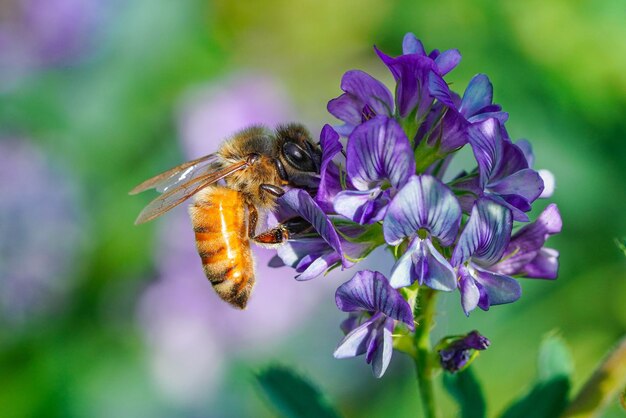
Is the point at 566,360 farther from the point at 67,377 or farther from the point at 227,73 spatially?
the point at 227,73

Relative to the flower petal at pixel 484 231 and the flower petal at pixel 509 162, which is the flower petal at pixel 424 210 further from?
the flower petal at pixel 509 162

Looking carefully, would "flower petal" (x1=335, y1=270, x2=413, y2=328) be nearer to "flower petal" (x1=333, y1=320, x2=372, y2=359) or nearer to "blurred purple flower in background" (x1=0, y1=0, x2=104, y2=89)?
"flower petal" (x1=333, y1=320, x2=372, y2=359)

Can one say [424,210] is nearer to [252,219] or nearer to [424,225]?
[424,225]

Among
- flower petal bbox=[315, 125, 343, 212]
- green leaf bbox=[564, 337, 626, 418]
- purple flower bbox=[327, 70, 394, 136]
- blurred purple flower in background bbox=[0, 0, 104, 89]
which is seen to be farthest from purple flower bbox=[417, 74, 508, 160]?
blurred purple flower in background bbox=[0, 0, 104, 89]

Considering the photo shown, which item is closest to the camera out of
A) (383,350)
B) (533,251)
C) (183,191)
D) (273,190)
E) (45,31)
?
(383,350)

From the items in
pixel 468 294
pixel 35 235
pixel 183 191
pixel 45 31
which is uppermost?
pixel 45 31

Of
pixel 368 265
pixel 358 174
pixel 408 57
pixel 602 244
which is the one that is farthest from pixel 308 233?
pixel 602 244

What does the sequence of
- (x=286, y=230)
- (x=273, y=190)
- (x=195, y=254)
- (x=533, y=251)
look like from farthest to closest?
(x=195, y=254)
(x=273, y=190)
(x=286, y=230)
(x=533, y=251)

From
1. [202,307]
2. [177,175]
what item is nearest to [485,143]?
[177,175]
